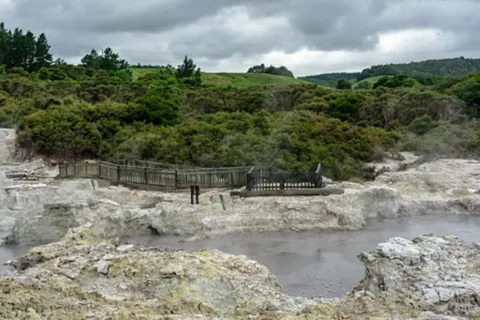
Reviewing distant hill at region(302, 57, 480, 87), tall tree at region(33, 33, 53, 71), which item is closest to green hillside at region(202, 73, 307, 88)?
tall tree at region(33, 33, 53, 71)

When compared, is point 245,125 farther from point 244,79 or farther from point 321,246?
point 244,79

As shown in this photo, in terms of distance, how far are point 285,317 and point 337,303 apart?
1173 millimetres

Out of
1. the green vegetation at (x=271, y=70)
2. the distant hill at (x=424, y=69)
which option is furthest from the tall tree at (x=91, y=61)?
the distant hill at (x=424, y=69)

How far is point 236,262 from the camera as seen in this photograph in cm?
1121

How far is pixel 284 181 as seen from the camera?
64.5ft

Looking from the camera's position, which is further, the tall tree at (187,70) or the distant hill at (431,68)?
the distant hill at (431,68)

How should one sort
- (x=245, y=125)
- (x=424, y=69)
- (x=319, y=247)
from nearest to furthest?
(x=319, y=247) → (x=245, y=125) → (x=424, y=69)

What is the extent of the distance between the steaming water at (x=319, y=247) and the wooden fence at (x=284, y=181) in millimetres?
2510

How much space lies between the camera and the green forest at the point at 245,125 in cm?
2605

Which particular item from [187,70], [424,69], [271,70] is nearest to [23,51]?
[187,70]

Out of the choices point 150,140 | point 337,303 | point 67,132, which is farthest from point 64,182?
point 337,303

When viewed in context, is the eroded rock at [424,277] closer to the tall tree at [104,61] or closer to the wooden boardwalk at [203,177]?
the wooden boardwalk at [203,177]

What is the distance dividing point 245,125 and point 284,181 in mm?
10824

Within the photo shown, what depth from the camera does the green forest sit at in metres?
26.0
